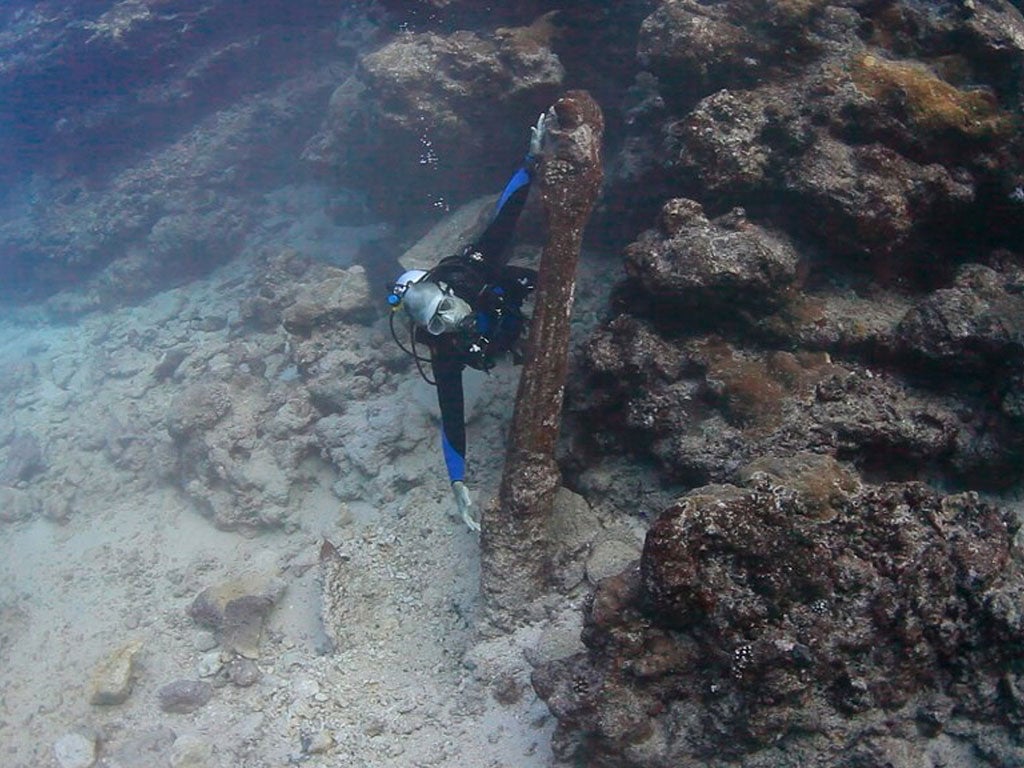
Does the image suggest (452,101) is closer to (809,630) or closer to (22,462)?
(809,630)

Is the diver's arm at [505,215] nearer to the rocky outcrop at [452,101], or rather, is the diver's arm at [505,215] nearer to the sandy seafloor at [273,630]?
the sandy seafloor at [273,630]

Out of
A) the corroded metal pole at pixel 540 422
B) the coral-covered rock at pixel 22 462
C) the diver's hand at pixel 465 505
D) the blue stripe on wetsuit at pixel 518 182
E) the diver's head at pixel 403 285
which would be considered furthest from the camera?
the coral-covered rock at pixel 22 462

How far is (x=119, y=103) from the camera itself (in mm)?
12750

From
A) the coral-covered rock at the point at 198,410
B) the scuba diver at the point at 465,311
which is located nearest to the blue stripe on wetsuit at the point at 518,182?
the scuba diver at the point at 465,311

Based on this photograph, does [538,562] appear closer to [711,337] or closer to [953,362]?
[711,337]

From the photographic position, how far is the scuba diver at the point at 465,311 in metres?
5.07

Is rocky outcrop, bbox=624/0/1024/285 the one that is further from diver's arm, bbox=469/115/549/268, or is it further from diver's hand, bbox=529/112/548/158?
diver's arm, bbox=469/115/549/268

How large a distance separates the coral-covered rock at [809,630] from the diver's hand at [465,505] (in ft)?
6.85

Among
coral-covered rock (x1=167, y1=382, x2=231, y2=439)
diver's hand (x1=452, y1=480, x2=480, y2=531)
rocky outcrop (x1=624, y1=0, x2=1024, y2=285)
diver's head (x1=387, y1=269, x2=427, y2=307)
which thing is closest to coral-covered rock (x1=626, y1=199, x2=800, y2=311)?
rocky outcrop (x1=624, y1=0, x2=1024, y2=285)

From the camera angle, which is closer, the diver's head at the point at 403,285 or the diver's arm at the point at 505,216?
the diver's head at the point at 403,285

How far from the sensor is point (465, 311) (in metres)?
5.13

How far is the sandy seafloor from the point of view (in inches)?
164

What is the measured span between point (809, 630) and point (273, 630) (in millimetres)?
4467

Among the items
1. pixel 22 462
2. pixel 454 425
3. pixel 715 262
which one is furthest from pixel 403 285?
pixel 22 462
